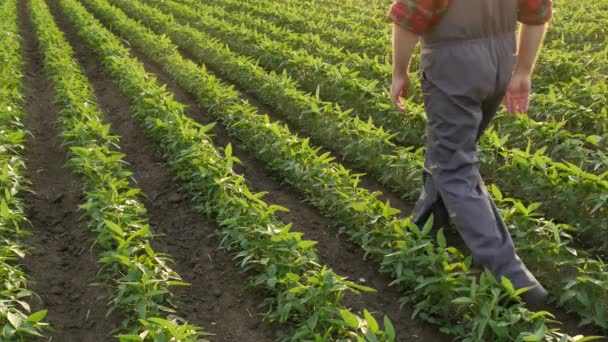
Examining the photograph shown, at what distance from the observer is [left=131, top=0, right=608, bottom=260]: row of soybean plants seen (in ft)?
12.0

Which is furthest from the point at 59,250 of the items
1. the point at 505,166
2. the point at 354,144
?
the point at 505,166

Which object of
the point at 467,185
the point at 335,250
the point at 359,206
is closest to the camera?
the point at 467,185

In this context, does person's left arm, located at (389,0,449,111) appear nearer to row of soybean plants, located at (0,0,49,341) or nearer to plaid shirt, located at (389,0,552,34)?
plaid shirt, located at (389,0,552,34)

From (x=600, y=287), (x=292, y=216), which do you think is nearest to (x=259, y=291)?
(x=292, y=216)

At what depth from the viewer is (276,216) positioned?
4281mm

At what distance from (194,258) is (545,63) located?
17.2ft

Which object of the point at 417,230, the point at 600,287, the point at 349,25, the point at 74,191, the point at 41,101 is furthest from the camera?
the point at 349,25

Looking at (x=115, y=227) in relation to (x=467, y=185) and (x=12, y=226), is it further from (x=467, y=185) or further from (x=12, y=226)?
(x=467, y=185)

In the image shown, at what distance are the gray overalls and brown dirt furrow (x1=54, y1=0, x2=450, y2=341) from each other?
1.70 feet

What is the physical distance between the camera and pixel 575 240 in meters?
3.79

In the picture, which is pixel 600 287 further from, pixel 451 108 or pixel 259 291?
pixel 259 291

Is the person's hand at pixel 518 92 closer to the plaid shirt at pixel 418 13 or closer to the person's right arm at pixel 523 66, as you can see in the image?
the person's right arm at pixel 523 66

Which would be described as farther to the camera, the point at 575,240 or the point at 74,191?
the point at 74,191

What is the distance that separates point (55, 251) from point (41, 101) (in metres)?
3.94
